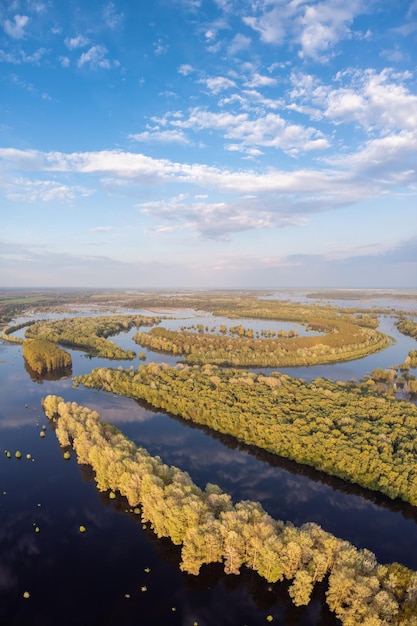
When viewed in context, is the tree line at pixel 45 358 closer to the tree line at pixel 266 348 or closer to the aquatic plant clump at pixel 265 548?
the tree line at pixel 266 348

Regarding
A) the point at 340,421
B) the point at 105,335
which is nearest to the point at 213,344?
the point at 105,335

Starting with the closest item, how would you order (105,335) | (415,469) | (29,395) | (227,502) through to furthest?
(227,502)
(415,469)
(29,395)
(105,335)

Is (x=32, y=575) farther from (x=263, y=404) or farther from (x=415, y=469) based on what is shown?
(x=415, y=469)

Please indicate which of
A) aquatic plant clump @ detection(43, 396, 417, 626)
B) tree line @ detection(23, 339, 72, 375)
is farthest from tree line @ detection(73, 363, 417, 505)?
tree line @ detection(23, 339, 72, 375)

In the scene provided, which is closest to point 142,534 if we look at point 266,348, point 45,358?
point 45,358

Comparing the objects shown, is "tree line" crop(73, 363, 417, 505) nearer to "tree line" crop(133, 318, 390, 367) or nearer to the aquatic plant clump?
the aquatic plant clump

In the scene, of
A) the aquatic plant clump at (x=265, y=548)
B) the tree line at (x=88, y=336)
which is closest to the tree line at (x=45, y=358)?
the tree line at (x=88, y=336)
